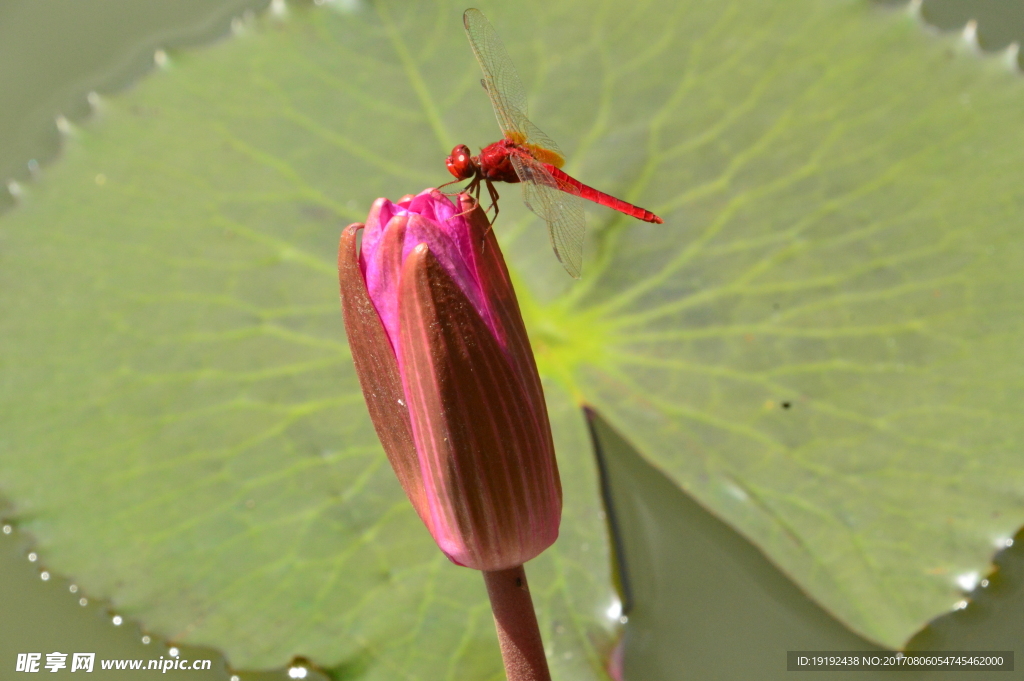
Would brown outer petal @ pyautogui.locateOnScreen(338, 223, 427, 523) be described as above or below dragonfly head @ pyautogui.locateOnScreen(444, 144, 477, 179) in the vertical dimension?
below

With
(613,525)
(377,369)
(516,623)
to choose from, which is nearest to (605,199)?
(613,525)

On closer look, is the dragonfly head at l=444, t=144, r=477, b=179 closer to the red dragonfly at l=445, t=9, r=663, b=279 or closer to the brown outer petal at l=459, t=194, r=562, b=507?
the red dragonfly at l=445, t=9, r=663, b=279

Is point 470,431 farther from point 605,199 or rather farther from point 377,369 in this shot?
point 605,199

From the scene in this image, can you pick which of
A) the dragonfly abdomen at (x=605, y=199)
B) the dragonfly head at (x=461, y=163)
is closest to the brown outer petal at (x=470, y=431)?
the dragonfly head at (x=461, y=163)

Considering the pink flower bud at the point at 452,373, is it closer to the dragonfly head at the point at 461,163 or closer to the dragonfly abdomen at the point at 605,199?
the dragonfly head at the point at 461,163

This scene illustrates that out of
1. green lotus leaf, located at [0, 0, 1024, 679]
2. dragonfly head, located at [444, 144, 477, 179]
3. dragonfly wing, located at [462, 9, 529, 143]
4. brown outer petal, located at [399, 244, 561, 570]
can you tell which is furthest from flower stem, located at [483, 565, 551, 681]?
→ dragonfly wing, located at [462, 9, 529, 143]

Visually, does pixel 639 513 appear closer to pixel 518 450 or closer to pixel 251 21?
pixel 518 450

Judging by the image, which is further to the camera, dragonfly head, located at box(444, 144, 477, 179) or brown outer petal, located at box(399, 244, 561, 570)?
dragonfly head, located at box(444, 144, 477, 179)
